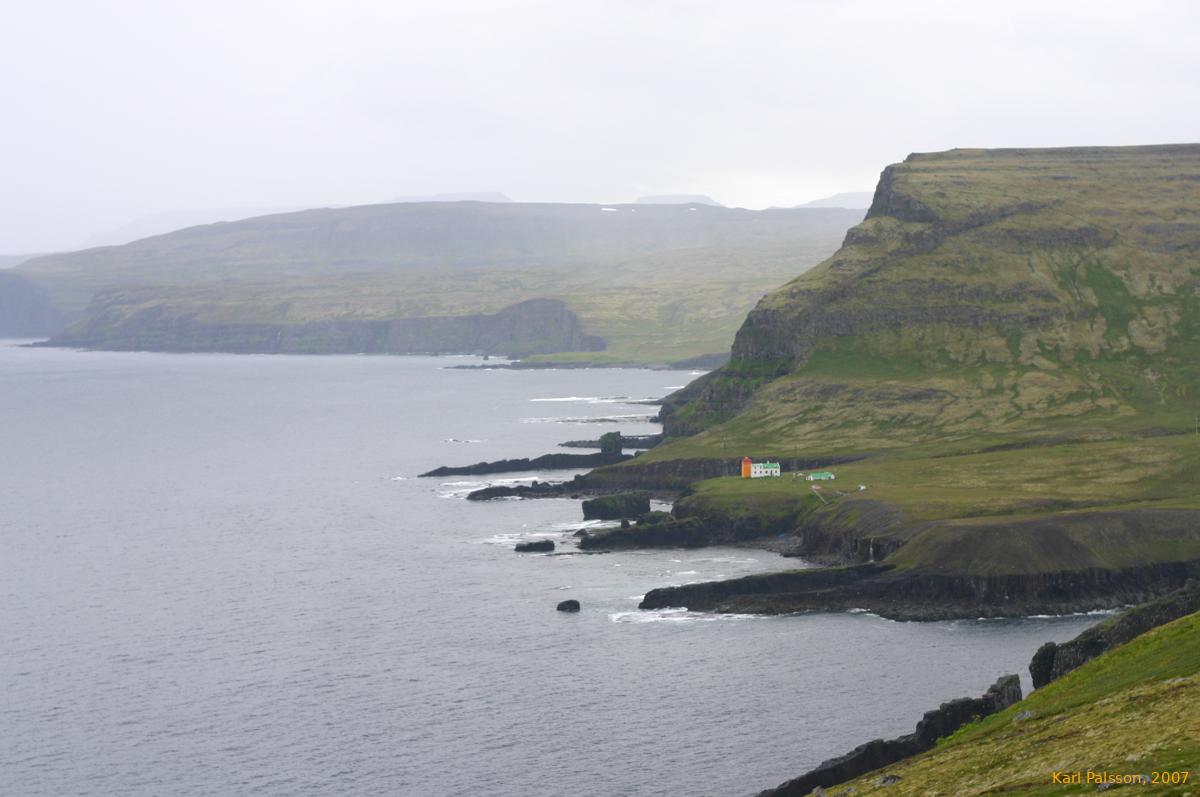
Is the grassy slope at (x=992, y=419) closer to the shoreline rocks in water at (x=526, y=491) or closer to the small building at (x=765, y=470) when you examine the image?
the small building at (x=765, y=470)

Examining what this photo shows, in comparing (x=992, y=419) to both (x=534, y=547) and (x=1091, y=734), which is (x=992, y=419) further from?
(x=1091, y=734)

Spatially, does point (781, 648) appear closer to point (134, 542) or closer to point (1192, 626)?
point (1192, 626)

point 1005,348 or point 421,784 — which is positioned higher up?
point 1005,348

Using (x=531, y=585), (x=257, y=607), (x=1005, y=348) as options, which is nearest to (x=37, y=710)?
(x=257, y=607)

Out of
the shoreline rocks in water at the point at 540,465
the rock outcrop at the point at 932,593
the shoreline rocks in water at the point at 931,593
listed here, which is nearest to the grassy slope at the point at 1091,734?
the shoreline rocks in water at the point at 931,593

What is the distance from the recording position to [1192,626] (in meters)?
67.2

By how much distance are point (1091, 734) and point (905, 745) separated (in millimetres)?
19199

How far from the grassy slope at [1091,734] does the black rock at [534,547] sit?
67793 mm

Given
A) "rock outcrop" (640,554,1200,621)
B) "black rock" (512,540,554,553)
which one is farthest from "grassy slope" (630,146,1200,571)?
"black rock" (512,540,554,553)

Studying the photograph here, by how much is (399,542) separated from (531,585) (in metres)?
25.3

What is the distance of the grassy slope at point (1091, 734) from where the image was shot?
156 ft

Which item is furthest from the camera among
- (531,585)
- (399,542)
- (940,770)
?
(399,542)

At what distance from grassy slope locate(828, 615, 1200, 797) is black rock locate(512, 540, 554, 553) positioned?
67.8m

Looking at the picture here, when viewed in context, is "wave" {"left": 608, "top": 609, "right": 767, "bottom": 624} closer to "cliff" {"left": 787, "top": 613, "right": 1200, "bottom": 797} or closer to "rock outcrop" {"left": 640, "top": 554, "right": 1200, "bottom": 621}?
"rock outcrop" {"left": 640, "top": 554, "right": 1200, "bottom": 621}
